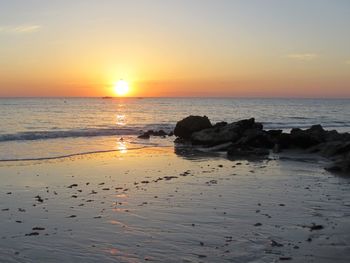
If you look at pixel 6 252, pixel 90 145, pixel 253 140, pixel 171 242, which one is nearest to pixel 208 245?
pixel 171 242

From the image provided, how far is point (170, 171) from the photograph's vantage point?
1917 centimetres

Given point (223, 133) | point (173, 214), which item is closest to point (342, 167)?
point (173, 214)

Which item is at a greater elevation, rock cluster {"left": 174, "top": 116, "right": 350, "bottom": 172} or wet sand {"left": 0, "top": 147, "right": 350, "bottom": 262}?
rock cluster {"left": 174, "top": 116, "right": 350, "bottom": 172}

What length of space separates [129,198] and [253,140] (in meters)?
16.0

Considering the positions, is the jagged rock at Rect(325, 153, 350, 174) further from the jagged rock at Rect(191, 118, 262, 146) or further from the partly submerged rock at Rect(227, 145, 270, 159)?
the jagged rock at Rect(191, 118, 262, 146)

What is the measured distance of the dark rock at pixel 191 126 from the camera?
35188 millimetres

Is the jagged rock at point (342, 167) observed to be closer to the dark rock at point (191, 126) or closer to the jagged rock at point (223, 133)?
the jagged rock at point (223, 133)

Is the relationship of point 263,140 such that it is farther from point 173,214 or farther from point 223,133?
point 173,214

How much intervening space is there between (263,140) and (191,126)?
Result: 26.4 feet

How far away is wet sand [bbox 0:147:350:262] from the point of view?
337 inches

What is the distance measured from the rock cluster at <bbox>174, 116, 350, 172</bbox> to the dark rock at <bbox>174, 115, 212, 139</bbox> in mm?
556

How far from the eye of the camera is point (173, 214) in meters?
11.3

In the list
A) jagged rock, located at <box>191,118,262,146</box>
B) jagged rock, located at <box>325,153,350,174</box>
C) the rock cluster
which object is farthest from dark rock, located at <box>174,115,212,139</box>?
jagged rock, located at <box>325,153,350,174</box>

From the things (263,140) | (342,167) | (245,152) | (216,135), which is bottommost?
(245,152)
